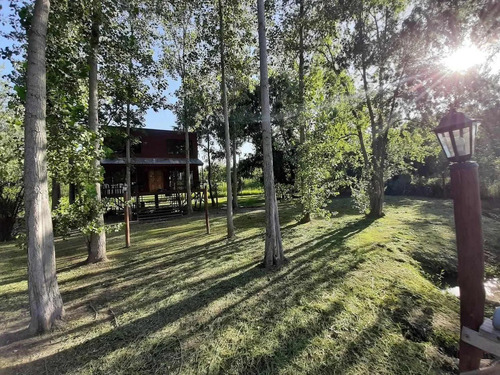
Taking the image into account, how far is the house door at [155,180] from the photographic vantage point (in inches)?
656

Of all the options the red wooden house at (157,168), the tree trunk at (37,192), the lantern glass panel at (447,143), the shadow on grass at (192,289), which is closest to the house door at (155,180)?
the red wooden house at (157,168)

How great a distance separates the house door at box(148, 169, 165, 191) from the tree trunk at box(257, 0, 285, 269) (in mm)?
13470

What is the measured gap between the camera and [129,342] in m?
2.54

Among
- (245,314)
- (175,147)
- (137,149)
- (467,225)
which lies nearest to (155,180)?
(137,149)

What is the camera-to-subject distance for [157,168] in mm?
16828

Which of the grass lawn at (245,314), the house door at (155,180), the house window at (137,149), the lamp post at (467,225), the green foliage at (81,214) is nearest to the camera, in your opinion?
the lamp post at (467,225)

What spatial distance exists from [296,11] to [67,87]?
294 inches

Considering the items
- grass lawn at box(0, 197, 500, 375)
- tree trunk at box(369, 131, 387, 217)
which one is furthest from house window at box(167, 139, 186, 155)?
tree trunk at box(369, 131, 387, 217)

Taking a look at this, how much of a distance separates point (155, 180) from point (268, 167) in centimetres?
1385

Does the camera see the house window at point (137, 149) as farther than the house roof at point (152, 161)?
Yes

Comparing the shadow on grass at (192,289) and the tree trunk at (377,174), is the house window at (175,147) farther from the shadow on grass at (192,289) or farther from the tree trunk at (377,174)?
the shadow on grass at (192,289)

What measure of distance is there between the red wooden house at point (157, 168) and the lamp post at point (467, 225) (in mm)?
14364

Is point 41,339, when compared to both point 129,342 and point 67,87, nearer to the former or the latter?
point 129,342

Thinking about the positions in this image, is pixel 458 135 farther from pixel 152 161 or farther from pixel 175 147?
pixel 175 147
